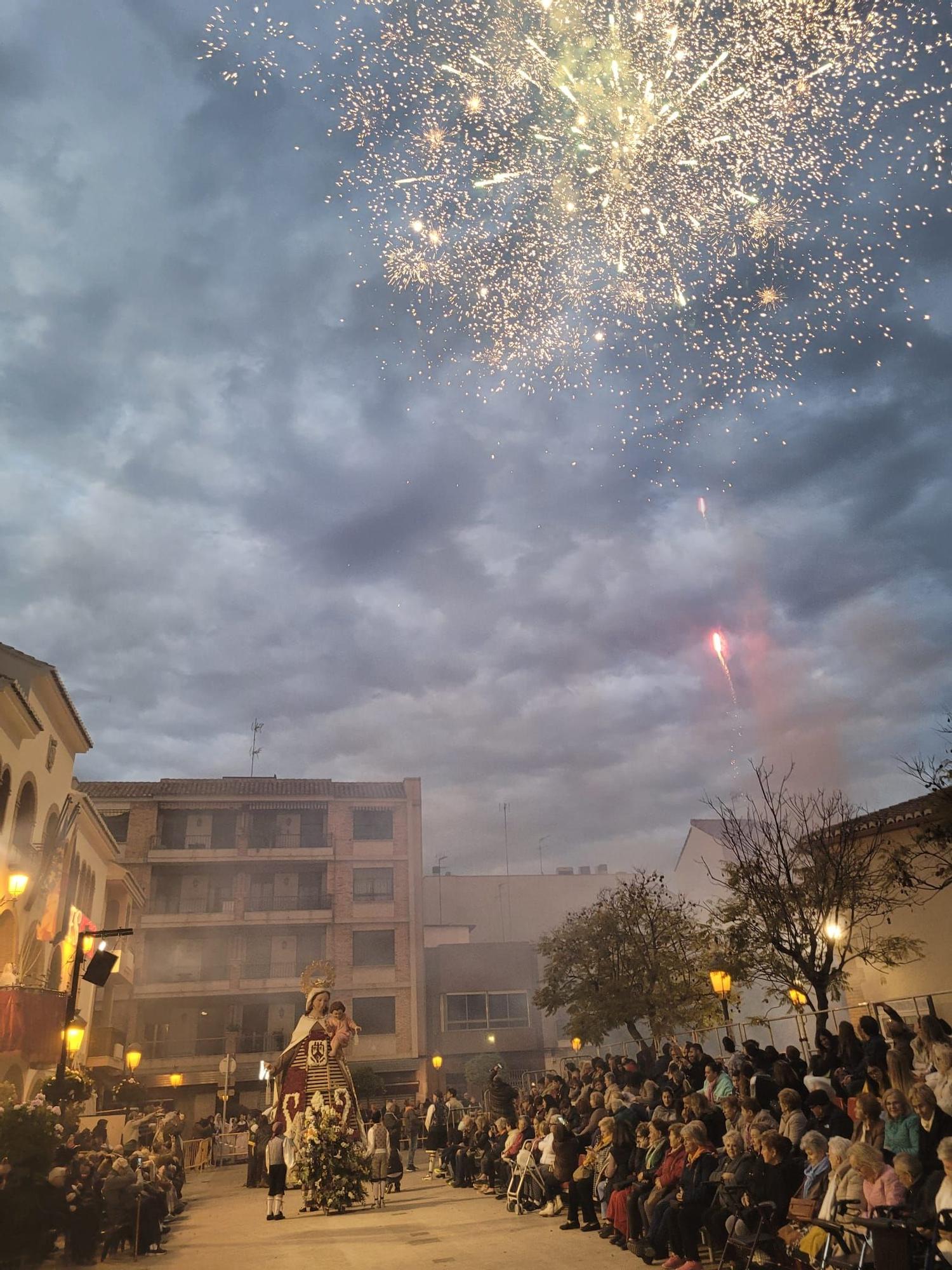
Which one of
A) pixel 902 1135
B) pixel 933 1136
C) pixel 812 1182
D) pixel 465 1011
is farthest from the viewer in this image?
pixel 465 1011

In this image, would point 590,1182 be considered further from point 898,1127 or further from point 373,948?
point 373,948

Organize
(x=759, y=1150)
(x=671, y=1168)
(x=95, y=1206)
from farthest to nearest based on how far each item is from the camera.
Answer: (x=95, y=1206), (x=671, y=1168), (x=759, y=1150)

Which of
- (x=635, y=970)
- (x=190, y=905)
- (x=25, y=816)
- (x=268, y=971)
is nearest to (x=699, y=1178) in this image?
(x=25, y=816)

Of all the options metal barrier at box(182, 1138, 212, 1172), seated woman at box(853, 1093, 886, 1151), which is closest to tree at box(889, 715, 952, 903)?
seated woman at box(853, 1093, 886, 1151)

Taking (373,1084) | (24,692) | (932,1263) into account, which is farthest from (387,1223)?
(373,1084)

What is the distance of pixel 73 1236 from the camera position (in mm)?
11117

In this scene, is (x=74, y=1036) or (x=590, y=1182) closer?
(x=590, y=1182)

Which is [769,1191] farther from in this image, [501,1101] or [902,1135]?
[501,1101]

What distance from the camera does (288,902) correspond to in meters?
42.5

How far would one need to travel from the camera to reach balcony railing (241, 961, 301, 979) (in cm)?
4069

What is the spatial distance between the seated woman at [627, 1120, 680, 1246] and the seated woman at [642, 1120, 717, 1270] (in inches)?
24.6

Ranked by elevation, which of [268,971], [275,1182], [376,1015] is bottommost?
[275,1182]

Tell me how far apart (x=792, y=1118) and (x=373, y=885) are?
36.0 meters

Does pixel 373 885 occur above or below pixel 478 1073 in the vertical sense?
above
